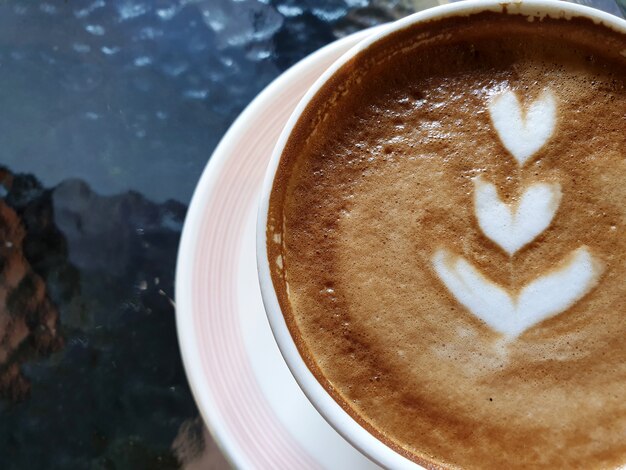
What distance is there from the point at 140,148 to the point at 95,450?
26.2 inches

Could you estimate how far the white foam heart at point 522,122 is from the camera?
1.29 metres

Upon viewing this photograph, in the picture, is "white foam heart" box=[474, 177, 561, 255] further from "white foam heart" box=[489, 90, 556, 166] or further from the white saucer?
the white saucer

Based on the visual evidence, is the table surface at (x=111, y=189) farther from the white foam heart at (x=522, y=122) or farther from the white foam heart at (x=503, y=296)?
the white foam heart at (x=503, y=296)

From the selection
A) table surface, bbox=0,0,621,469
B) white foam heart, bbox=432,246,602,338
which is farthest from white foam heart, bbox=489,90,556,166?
table surface, bbox=0,0,621,469

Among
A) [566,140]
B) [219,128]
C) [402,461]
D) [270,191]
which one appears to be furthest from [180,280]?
[566,140]

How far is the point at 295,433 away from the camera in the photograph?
1.49m

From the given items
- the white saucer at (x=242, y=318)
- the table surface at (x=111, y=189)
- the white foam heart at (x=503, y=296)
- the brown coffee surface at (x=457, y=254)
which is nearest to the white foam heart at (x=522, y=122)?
the brown coffee surface at (x=457, y=254)

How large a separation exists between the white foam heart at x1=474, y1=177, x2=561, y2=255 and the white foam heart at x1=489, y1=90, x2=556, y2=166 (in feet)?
0.21

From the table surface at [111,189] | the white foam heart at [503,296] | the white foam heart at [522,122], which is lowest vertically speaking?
the table surface at [111,189]

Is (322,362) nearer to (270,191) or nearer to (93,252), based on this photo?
(270,191)

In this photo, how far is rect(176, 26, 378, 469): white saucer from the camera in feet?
4.84

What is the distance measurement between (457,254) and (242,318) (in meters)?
0.45

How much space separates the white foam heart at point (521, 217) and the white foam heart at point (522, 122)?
7 centimetres

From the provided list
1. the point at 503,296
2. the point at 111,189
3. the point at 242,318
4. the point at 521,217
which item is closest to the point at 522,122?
the point at 521,217
